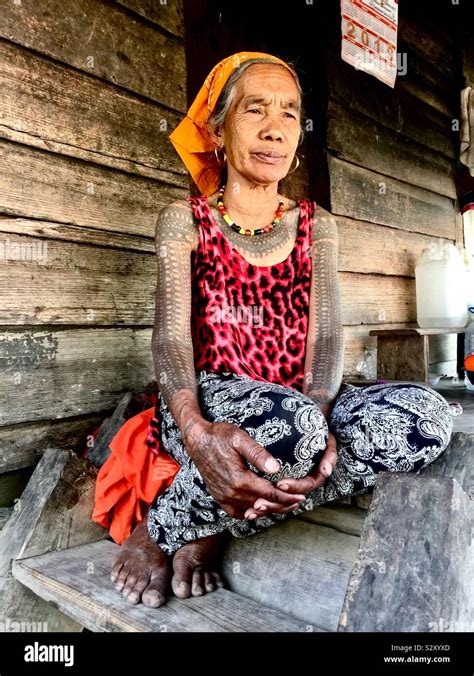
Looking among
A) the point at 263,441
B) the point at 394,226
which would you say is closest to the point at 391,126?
the point at 394,226

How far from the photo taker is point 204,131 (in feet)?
5.87

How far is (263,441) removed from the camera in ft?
3.59

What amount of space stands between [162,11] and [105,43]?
347mm

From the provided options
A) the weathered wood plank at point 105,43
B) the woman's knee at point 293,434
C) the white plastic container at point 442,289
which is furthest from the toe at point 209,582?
the white plastic container at point 442,289

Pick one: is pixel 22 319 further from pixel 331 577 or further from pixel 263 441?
pixel 331 577

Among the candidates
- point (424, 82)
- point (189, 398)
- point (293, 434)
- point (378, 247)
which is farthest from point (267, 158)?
point (424, 82)

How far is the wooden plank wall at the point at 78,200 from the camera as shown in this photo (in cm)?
169

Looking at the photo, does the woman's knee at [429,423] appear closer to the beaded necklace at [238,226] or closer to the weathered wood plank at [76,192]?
the beaded necklace at [238,226]

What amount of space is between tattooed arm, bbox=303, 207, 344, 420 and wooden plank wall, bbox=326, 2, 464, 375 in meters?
1.22

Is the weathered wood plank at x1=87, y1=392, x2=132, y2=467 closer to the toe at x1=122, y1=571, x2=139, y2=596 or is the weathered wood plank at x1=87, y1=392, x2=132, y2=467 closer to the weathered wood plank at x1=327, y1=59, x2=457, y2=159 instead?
the toe at x1=122, y1=571, x2=139, y2=596

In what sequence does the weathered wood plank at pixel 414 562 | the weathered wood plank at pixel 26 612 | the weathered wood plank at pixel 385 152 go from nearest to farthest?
the weathered wood plank at pixel 414 562
the weathered wood plank at pixel 26 612
the weathered wood plank at pixel 385 152

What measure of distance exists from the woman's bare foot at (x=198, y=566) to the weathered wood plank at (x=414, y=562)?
468 millimetres

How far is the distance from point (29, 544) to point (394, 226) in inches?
111

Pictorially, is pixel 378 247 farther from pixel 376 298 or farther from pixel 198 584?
pixel 198 584
